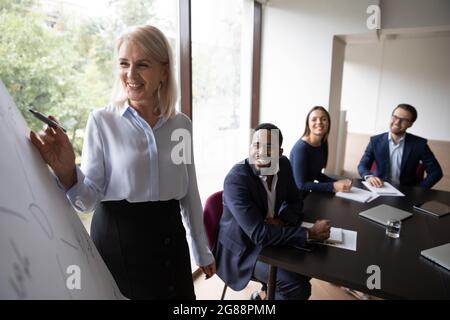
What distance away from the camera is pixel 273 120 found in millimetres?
3967

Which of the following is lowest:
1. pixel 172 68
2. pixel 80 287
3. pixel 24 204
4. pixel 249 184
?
pixel 249 184

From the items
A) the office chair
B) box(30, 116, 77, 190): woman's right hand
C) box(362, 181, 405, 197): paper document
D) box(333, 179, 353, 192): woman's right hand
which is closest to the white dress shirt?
box(362, 181, 405, 197): paper document

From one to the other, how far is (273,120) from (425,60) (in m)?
5.55

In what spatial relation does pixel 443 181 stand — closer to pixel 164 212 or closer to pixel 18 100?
pixel 164 212

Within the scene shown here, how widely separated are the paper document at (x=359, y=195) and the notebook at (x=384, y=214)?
0.56ft

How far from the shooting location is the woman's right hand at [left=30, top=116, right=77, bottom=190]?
1.85 feet

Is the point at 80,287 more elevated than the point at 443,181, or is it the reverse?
the point at 80,287

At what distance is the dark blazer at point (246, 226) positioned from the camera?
1.45 m

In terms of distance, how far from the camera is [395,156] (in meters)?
2.76

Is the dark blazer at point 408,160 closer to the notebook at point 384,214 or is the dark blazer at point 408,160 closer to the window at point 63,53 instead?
the notebook at point 384,214

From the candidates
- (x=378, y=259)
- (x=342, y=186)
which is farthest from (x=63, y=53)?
(x=342, y=186)

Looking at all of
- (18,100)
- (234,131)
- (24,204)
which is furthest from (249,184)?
(234,131)

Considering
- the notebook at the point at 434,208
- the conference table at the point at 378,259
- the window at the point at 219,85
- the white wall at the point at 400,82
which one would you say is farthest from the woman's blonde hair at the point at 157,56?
the white wall at the point at 400,82
